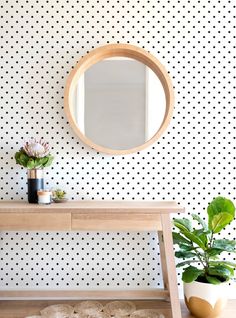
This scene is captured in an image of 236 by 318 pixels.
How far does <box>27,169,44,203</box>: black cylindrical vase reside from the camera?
7.48 feet

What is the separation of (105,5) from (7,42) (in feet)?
2.32

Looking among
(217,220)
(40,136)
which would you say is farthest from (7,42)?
(217,220)

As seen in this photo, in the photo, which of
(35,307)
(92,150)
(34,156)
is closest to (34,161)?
(34,156)

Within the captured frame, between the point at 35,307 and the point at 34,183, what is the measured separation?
32.0 inches

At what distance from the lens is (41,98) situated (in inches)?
96.4

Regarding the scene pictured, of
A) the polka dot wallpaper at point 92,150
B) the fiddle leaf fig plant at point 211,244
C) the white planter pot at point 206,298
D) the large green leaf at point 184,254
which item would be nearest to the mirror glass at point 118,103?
the polka dot wallpaper at point 92,150

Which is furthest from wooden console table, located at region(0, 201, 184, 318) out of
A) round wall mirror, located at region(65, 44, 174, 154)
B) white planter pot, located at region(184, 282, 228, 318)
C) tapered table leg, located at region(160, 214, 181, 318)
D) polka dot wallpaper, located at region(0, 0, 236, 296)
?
round wall mirror, located at region(65, 44, 174, 154)

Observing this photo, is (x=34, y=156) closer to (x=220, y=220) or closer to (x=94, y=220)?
(x=94, y=220)

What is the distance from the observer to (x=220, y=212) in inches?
86.3

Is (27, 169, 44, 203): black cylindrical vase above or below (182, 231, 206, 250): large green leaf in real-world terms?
above

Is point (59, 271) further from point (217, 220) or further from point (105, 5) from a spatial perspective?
point (105, 5)

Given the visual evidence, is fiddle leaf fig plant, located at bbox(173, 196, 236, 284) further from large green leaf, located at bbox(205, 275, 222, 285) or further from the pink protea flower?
the pink protea flower

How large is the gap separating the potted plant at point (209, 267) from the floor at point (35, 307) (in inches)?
5.5

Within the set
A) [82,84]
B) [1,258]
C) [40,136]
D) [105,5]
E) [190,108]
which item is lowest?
[1,258]
